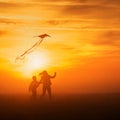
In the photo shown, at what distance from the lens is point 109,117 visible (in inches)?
1080

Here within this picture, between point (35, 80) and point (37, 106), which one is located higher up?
point (35, 80)

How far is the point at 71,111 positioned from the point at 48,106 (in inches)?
Result: 115

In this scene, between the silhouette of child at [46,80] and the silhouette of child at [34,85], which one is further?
the silhouette of child at [34,85]

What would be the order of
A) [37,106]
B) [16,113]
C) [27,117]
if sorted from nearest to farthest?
[27,117] < [16,113] < [37,106]

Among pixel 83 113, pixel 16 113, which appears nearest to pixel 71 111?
pixel 83 113

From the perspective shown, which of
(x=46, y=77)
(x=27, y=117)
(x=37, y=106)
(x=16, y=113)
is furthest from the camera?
(x=46, y=77)

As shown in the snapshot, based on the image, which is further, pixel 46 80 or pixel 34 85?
pixel 34 85

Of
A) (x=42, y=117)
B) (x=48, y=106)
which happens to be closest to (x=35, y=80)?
(x=48, y=106)

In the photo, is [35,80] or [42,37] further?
[35,80]

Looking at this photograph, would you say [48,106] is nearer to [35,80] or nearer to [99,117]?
[35,80]

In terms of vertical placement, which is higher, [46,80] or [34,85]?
[46,80]

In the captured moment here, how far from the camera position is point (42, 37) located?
33594mm

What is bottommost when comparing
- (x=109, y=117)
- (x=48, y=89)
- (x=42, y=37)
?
(x=109, y=117)

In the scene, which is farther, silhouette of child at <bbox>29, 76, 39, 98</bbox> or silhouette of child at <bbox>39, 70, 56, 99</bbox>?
silhouette of child at <bbox>29, 76, 39, 98</bbox>
